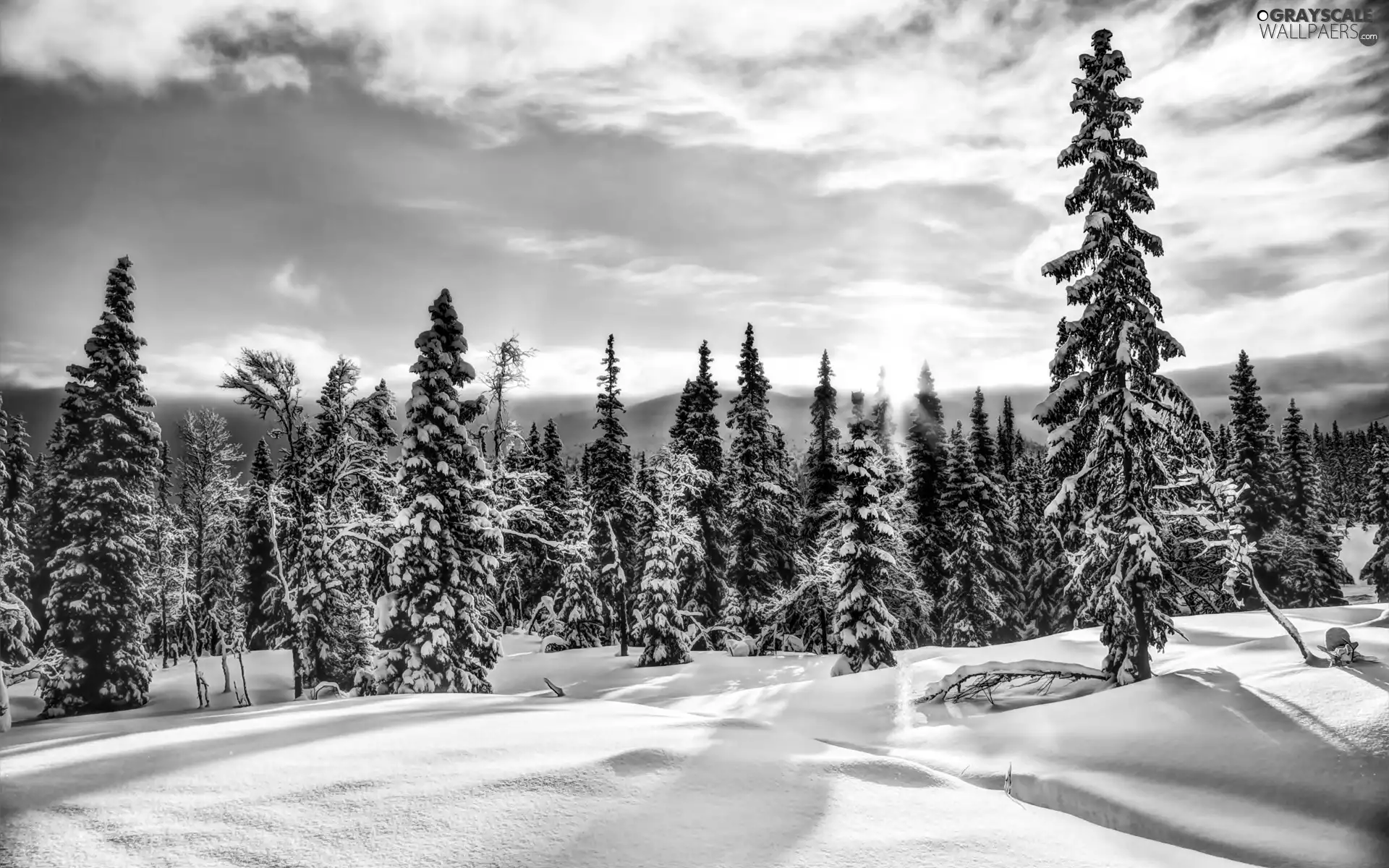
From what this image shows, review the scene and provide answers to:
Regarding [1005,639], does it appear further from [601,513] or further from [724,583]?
[601,513]

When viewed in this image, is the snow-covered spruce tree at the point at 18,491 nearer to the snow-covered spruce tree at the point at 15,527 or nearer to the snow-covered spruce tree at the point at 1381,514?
the snow-covered spruce tree at the point at 15,527

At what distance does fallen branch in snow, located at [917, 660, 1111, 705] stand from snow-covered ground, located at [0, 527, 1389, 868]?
285 cm

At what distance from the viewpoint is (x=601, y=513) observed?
41.0m

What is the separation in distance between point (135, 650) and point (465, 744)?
3190 centimetres

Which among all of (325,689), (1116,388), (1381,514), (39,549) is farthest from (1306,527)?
(39,549)

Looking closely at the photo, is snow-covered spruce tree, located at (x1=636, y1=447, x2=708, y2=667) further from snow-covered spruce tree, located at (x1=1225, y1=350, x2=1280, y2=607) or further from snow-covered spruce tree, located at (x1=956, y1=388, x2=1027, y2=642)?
snow-covered spruce tree, located at (x1=1225, y1=350, x2=1280, y2=607)

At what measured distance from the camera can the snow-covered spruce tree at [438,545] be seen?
68.1 ft

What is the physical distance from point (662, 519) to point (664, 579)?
309 cm

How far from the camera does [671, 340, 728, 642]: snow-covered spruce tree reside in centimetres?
3972

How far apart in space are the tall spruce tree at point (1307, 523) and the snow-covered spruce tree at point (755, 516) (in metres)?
31.2

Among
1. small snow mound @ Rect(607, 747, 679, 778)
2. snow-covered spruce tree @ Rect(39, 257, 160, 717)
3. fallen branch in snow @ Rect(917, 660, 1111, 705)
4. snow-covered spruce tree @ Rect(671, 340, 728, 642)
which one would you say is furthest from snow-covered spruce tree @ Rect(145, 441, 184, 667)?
fallen branch in snow @ Rect(917, 660, 1111, 705)

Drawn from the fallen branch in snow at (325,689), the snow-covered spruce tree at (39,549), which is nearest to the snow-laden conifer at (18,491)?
the snow-covered spruce tree at (39,549)

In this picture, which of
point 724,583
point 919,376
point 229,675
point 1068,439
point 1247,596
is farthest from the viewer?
point 919,376

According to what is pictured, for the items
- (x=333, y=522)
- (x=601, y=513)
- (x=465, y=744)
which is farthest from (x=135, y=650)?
(x=465, y=744)
